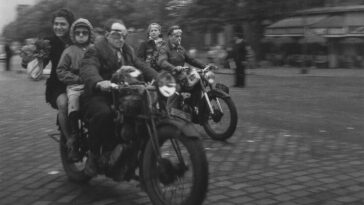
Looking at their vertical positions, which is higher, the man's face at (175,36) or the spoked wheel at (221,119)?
the man's face at (175,36)

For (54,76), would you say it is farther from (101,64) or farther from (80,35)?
(101,64)

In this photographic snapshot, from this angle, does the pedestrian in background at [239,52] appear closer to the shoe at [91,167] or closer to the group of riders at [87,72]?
the group of riders at [87,72]

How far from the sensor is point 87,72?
4.88 meters

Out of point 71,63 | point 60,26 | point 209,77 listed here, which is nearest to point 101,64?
point 71,63

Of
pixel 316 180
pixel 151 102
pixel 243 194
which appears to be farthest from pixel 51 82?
pixel 316 180

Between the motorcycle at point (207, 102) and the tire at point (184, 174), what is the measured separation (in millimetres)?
3452

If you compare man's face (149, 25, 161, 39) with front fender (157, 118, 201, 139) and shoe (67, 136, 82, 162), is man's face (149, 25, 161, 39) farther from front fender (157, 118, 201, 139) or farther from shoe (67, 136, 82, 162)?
front fender (157, 118, 201, 139)

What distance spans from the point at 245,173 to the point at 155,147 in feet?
5.48

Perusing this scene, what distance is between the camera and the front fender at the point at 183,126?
4.15 metres

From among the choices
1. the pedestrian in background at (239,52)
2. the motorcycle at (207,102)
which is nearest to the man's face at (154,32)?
the motorcycle at (207,102)

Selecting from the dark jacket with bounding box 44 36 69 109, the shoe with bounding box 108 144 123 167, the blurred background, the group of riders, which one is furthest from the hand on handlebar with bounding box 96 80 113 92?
the blurred background

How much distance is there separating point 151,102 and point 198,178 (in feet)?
2.57

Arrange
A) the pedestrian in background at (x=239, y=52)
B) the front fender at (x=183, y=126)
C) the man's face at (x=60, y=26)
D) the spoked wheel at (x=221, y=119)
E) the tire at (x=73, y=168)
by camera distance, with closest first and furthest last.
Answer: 1. the front fender at (x=183, y=126)
2. the tire at (x=73, y=168)
3. the man's face at (x=60, y=26)
4. the spoked wheel at (x=221, y=119)
5. the pedestrian in background at (x=239, y=52)

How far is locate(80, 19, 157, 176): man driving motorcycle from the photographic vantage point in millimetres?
4836
